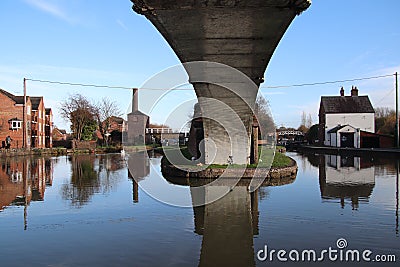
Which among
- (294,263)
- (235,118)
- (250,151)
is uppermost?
(235,118)

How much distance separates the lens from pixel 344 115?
200 ft

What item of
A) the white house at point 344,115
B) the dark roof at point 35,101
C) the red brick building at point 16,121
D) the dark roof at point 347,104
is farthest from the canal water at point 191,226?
the dark roof at point 347,104

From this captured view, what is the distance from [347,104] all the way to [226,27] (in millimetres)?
58618

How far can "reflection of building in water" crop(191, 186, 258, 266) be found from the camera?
25.2ft

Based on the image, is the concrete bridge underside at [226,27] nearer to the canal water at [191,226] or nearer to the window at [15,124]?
the canal water at [191,226]

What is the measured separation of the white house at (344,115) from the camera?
59562mm

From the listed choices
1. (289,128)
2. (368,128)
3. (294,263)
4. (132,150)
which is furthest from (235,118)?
(289,128)

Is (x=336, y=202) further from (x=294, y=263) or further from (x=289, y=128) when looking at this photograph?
(x=289, y=128)

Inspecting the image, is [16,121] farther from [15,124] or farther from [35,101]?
[35,101]

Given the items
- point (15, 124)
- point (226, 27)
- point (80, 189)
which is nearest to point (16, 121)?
point (15, 124)

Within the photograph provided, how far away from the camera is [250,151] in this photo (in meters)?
22.8

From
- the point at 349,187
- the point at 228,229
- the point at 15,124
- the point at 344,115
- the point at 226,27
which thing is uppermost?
the point at 344,115

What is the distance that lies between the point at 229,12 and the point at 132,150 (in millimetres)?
54412

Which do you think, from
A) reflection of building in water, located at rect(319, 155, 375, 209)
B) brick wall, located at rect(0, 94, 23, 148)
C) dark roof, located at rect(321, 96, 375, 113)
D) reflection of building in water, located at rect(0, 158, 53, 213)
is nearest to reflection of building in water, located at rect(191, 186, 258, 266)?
reflection of building in water, located at rect(319, 155, 375, 209)
